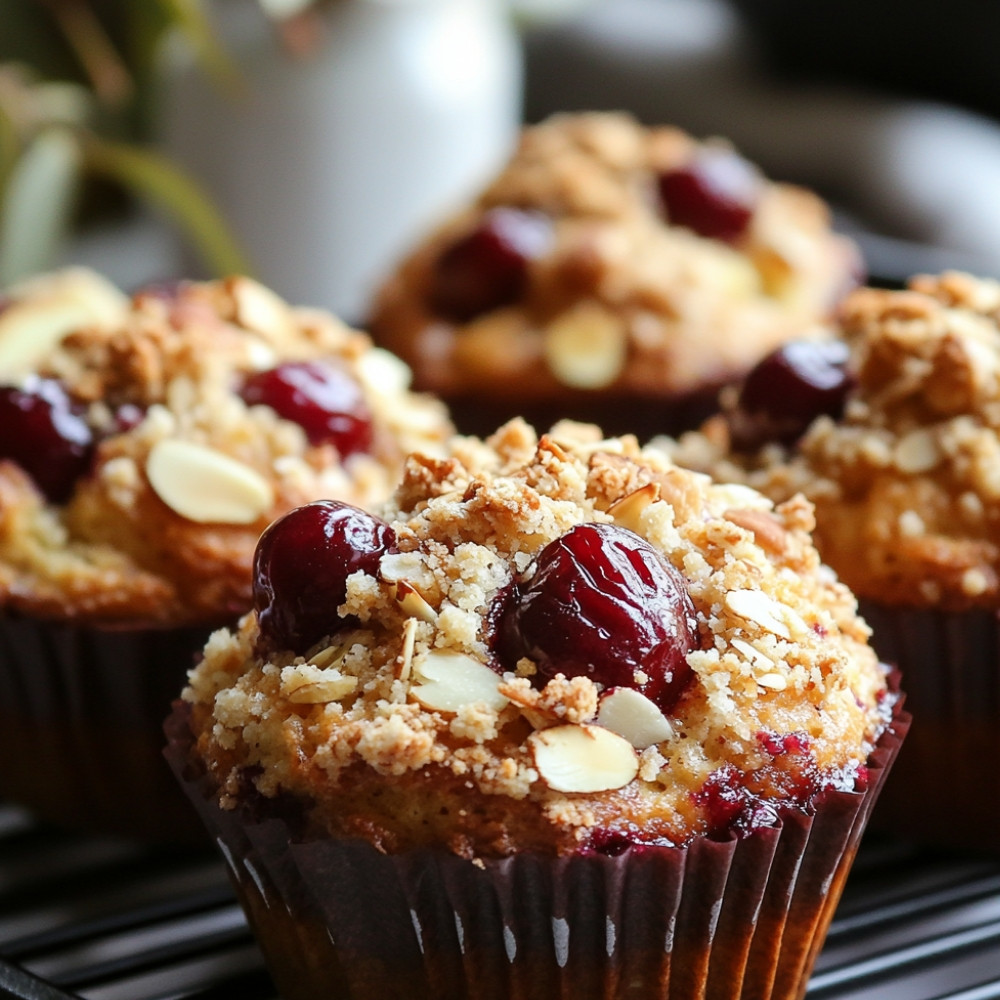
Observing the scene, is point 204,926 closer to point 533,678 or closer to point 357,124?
point 533,678

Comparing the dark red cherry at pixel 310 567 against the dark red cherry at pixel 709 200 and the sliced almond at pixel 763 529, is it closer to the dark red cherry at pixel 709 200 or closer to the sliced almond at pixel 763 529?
the sliced almond at pixel 763 529

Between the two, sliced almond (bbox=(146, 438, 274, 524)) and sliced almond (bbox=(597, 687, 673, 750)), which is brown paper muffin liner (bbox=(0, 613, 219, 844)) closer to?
sliced almond (bbox=(146, 438, 274, 524))

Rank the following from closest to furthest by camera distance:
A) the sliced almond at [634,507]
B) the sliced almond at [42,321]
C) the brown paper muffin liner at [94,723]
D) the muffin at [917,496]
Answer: the sliced almond at [634,507] → the muffin at [917,496] → the brown paper muffin liner at [94,723] → the sliced almond at [42,321]

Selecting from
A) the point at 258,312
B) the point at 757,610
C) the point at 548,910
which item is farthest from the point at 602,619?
the point at 258,312

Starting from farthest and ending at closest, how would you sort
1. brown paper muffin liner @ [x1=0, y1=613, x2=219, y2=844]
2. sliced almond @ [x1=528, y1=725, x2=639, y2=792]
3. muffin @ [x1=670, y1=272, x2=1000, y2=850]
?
brown paper muffin liner @ [x1=0, y1=613, x2=219, y2=844] < muffin @ [x1=670, y1=272, x2=1000, y2=850] < sliced almond @ [x1=528, y1=725, x2=639, y2=792]

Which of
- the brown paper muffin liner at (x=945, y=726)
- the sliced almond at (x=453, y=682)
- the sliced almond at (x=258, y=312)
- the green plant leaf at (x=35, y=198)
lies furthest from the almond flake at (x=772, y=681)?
the green plant leaf at (x=35, y=198)

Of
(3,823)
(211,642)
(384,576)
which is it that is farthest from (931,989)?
(3,823)

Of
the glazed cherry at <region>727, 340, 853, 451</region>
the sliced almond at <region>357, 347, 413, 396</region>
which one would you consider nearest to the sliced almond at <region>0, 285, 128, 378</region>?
the sliced almond at <region>357, 347, 413, 396</region>
